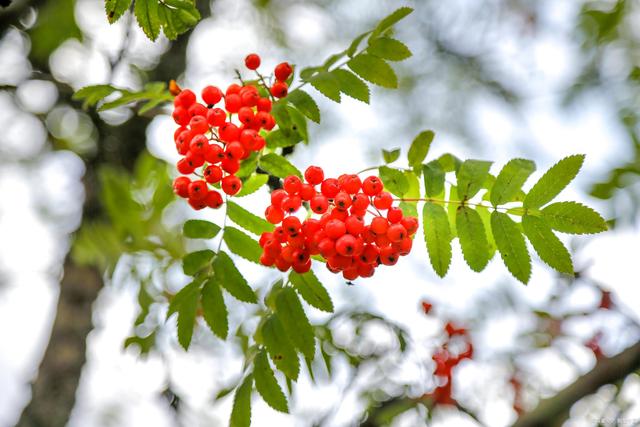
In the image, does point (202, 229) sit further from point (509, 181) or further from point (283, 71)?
point (509, 181)

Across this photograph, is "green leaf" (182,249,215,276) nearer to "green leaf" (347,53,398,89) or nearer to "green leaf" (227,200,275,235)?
"green leaf" (227,200,275,235)

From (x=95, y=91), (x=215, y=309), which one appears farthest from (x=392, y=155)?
(x=95, y=91)

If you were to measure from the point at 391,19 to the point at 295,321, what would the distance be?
945mm

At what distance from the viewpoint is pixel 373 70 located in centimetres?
178

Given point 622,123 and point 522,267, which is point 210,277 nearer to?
point 522,267

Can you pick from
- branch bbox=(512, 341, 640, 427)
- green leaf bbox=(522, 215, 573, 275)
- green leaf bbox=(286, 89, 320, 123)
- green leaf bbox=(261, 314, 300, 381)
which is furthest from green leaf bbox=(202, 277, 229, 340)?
branch bbox=(512, 341, 640, 427)

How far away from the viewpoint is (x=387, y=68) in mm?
1776

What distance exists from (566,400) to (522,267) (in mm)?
533

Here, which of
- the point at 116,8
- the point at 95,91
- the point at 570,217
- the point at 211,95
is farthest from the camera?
the point at 95,91

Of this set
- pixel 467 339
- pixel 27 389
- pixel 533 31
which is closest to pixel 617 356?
pixel 467 339

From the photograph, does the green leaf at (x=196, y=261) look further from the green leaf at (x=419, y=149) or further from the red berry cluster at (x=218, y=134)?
the green leaf at (x=419, y=149)

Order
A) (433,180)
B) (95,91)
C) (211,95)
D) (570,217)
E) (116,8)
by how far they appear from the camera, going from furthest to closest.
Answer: (95,91), (211,95), (433,180), (570,217), (116,8)

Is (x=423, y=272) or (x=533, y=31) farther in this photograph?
(x=533, y=31)


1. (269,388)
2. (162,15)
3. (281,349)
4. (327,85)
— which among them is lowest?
(269,388)
